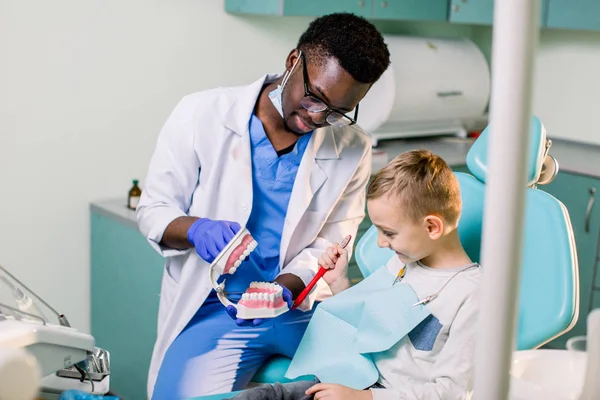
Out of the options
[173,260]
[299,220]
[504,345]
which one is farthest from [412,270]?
[504,345]

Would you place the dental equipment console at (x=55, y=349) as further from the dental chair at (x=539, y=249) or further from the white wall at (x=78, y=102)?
the white wall at (x=78, y=102)

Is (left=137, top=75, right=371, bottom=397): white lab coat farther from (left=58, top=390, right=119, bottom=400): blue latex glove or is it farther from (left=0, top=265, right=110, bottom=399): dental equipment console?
(left=58, top=390, right=119, bottom=400): blue latex glove

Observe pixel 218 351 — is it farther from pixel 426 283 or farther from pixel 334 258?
pixel 426 283

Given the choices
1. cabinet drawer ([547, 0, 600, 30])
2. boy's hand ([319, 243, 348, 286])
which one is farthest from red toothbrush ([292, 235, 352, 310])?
cabinet drawer ([547, 0, 600, 30])

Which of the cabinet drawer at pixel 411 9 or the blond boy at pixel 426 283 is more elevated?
the cabinet drawer at pixel 411 9

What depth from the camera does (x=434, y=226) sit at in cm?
149

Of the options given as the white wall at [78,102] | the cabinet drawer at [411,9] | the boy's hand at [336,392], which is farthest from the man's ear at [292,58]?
the cabinet drawer at [411,9]

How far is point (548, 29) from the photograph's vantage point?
12.0 feet

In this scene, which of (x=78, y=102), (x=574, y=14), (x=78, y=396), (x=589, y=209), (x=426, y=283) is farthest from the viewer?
(x=574, y=14)

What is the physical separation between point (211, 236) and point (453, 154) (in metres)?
1.81

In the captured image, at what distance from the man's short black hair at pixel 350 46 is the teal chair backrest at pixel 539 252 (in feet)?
0.96

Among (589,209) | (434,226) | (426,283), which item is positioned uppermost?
(434,226)

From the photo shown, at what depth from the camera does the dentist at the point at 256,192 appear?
1735 mm

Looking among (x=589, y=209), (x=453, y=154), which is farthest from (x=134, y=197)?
(x=589, y=209)
